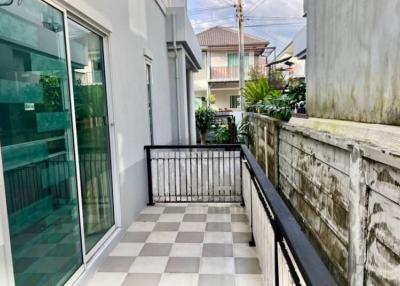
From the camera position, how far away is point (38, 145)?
1687 millimetres

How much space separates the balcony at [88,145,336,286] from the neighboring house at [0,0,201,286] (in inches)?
10.7

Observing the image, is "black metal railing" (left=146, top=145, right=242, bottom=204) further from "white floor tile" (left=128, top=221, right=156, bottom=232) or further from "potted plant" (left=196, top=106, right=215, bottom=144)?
"potted plant" (left=196, top=106, right=215, bottom=144)

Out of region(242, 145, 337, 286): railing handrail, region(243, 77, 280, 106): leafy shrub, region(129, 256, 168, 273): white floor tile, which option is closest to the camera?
region(242, 145, 337, 286): railing handrail

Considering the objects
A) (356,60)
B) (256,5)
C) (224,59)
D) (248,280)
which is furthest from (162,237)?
(224,59)

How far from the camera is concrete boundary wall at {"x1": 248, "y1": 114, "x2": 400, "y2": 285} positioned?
1325 mm

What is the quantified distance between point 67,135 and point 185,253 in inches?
55.4

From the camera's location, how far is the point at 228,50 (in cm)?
2061

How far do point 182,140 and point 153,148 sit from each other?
292 centimetres

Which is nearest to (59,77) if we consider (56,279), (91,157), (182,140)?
(91,157)

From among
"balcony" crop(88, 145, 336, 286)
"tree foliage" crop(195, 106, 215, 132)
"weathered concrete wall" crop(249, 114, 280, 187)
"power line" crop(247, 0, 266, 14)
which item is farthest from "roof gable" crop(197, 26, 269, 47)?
"balcony" crop(88, 145, 336, 286)

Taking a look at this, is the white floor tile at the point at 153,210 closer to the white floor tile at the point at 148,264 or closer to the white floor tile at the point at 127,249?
the white floor tile at the point at 127,249

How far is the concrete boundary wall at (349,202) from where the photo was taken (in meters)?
1.33

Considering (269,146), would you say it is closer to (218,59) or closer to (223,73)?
(223,73)

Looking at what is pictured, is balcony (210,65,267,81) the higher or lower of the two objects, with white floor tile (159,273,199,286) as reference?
higher
